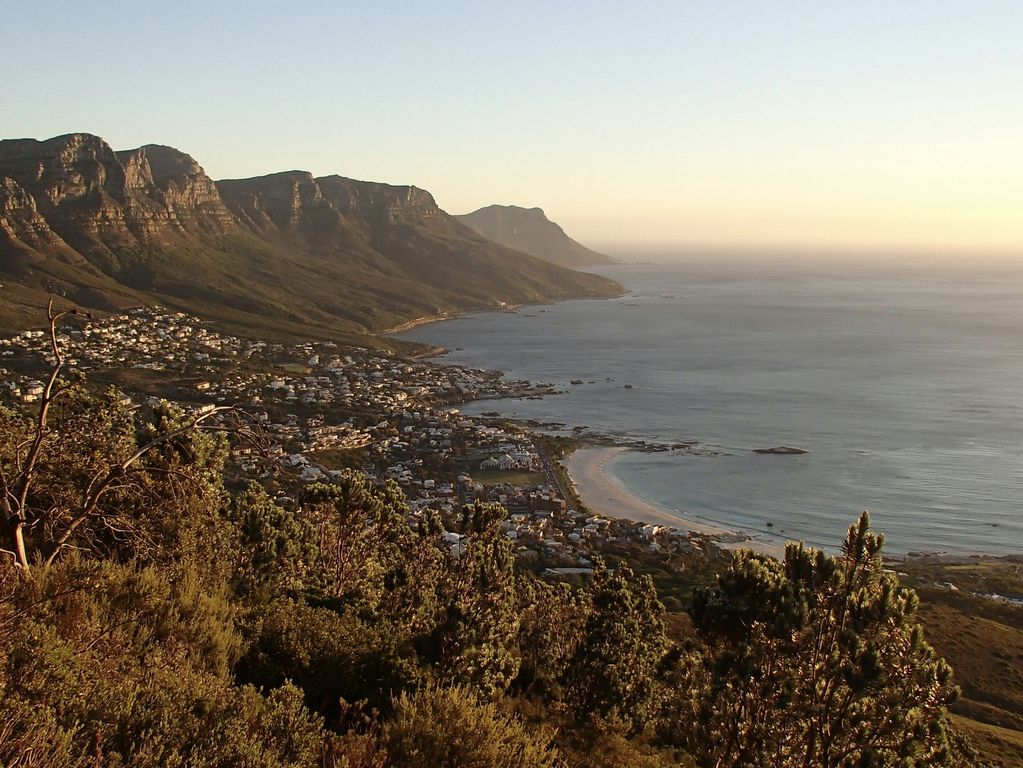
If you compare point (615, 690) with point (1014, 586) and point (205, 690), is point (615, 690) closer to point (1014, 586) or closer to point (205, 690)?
point (205, 690)

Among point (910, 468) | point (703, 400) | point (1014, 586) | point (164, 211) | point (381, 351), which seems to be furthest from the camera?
point (164, 211)

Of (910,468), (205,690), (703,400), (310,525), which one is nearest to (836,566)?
(205,690)

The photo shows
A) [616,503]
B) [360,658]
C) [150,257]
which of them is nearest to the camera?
[360,658]

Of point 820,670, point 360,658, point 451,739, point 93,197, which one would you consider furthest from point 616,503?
point 93,197

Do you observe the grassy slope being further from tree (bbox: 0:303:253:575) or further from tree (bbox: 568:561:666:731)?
tree (bbox: 0:303:253:575)

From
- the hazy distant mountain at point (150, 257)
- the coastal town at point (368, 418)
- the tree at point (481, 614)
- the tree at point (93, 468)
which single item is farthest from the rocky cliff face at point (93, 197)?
the tree at point (481, 614)

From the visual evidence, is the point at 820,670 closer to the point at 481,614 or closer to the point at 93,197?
the point at 481,614
